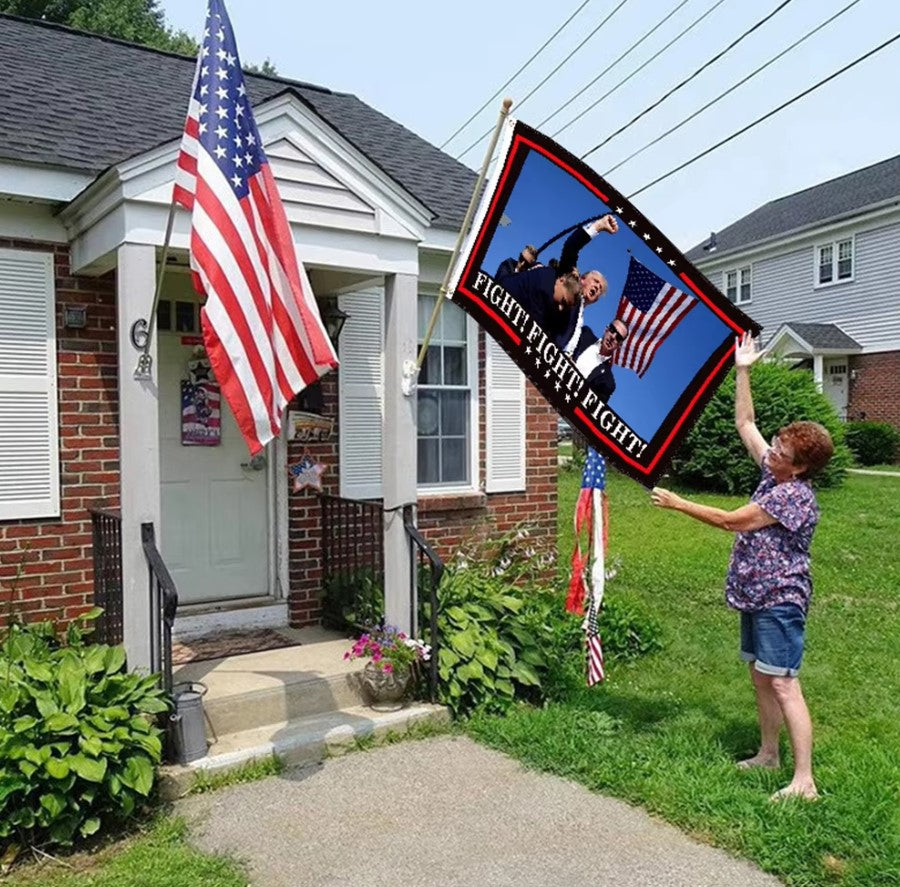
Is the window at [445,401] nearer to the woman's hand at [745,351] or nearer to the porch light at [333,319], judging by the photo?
the porch light at [333,319]

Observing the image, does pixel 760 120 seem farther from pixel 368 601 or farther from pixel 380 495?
pixel 368 601

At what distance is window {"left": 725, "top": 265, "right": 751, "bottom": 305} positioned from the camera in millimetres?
26844

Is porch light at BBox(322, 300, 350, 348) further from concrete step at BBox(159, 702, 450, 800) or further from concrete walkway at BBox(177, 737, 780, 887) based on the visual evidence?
concrete walkway at BBox(177, 737, 780, 887)

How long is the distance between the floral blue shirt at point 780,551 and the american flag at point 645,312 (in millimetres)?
867

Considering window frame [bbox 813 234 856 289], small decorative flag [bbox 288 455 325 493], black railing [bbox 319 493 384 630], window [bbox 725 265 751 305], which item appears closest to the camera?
black railing [bbox 319 493 384 630]

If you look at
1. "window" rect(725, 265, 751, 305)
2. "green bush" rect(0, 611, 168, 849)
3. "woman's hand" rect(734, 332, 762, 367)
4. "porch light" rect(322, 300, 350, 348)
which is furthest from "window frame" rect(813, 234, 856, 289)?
"green bush" rect(0, 611, 168, 849)

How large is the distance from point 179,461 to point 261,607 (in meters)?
1.14

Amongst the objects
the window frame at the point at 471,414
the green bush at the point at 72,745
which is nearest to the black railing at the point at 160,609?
the green bush at the point at 72,745

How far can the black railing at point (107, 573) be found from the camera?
443cm

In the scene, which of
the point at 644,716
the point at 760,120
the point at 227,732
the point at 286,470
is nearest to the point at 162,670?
the point at 227,732

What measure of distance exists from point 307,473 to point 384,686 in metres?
1.78

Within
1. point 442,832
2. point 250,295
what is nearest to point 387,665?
point 442,832

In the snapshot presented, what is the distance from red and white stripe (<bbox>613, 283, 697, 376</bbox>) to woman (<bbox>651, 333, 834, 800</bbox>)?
2.52 feet

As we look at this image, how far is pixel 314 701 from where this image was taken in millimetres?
4621
